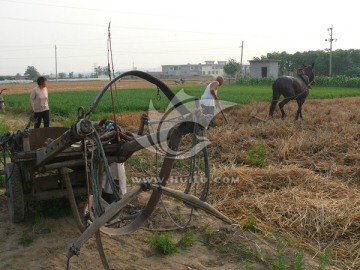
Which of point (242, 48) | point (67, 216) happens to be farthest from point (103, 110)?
point (242, 48)

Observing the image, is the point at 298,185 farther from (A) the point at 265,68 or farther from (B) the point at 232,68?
(B) the point at 232,68

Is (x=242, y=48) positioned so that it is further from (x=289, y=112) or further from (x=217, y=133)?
(x=217, y=133)

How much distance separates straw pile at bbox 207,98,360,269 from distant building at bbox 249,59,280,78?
4268cm

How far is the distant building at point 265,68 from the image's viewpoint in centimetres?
5150

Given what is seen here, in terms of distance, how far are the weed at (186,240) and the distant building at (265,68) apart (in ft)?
161

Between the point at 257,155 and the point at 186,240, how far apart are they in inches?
150

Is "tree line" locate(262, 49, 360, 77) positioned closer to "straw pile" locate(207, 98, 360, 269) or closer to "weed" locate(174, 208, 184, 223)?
"straw pile" locate(207, 98, 360, 269)

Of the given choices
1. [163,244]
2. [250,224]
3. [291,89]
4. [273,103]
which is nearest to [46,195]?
[163,244]

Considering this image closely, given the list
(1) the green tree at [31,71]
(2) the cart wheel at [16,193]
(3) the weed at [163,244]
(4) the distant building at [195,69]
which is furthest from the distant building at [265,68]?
(1) the green tree at [31,71]

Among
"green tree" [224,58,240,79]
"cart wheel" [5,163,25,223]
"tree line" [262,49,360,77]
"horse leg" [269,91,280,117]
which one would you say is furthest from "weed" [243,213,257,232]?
"green tree" [224,58,240,79]

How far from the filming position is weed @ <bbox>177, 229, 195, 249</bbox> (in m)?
4.24

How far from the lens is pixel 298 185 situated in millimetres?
5867

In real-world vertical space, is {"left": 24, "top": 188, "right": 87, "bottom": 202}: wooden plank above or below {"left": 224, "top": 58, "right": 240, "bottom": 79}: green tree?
below

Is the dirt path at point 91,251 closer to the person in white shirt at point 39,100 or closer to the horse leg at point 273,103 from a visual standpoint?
the person in white shirt at point 39,100
